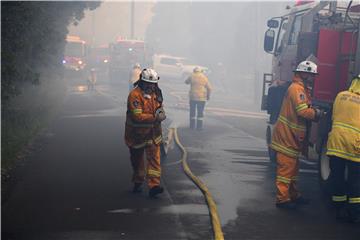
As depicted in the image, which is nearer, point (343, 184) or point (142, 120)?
point (343, 184)

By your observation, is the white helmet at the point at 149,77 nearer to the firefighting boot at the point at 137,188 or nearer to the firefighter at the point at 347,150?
the firefighting boot at the point at 137,188

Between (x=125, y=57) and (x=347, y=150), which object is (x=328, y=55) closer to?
(x=347, y=150)

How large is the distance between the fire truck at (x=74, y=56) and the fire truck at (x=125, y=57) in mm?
3805

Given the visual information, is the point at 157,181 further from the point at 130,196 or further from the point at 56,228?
the point at 56,228

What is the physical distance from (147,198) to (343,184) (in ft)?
8.45

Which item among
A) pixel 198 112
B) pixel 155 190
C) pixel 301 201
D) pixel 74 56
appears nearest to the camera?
pixel 301 201

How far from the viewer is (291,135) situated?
8141mm

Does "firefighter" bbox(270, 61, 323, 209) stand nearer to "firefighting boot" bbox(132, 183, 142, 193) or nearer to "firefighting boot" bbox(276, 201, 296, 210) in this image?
"firefighting boot" bbox(276, 201, 296, 210)

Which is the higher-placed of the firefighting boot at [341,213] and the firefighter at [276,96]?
the firefighter at [276,96]

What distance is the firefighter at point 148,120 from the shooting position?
852cm

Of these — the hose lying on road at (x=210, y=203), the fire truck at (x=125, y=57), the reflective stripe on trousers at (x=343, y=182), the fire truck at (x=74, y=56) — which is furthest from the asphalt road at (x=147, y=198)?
the fire truck at (x=74, y=56)

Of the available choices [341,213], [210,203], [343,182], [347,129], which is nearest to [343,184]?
[343,182]

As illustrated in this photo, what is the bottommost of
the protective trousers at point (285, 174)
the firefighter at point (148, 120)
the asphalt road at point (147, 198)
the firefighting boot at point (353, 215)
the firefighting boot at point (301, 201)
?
the asphalt road at point (147, 198)

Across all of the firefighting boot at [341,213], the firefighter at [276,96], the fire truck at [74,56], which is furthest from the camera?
the fire truck at [74,56]
